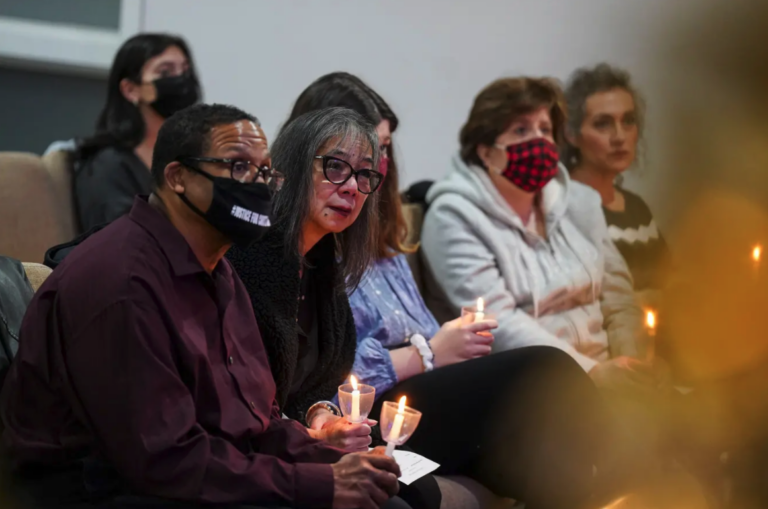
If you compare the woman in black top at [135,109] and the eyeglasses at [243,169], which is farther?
the woman in black top at [135,109]

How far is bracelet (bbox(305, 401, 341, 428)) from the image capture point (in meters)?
1.83

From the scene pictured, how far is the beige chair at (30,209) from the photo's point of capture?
238cm

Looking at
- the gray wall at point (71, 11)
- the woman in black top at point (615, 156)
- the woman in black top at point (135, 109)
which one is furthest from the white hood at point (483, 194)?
the gray wall at point (71, 11)

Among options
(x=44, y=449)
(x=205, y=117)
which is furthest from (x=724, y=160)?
(x=44, y=449)

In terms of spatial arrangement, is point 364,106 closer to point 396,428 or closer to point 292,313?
point 292,313

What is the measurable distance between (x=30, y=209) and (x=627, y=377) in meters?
1.74

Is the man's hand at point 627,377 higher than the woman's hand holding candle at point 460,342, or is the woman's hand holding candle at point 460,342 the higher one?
the woman's hand holding candle at point 460,342

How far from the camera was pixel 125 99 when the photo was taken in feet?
9.02

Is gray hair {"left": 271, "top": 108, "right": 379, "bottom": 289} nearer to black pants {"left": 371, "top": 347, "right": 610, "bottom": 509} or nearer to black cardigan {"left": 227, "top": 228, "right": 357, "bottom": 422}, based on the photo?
black cardigan {"left": 227, "top": 228, "right": 357, "bottom": 422}

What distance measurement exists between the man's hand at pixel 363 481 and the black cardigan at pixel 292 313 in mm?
358

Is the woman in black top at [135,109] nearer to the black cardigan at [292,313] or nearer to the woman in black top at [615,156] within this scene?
the black cardigan at [292,313]

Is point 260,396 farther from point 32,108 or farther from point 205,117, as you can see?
point 32,108

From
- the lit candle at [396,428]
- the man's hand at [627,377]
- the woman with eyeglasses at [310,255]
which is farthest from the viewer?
the man's hand at [627,377]

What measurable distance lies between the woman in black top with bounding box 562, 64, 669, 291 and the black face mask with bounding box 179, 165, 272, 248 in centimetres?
202
